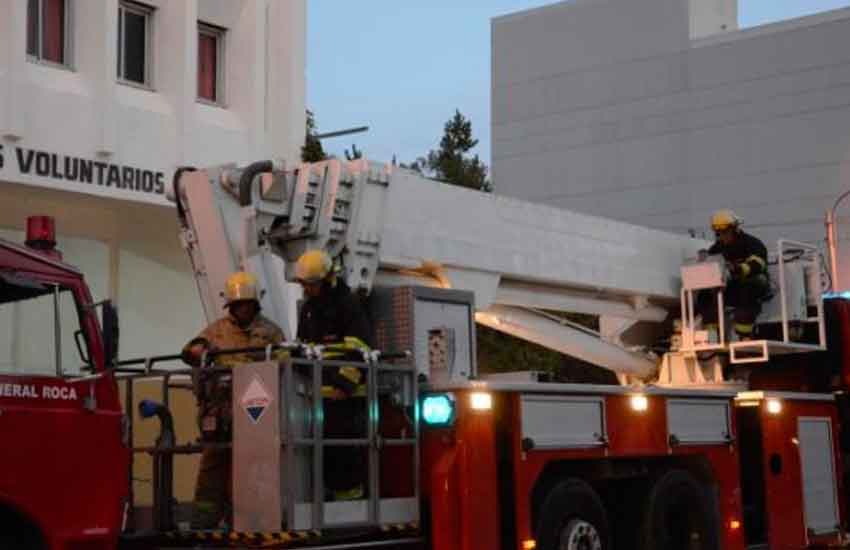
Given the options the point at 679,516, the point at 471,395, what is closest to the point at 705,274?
the point at 679,516

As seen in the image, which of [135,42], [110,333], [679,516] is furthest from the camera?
[135,42]

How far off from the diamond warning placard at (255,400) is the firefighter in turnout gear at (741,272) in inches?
231

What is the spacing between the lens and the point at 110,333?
7418 mm

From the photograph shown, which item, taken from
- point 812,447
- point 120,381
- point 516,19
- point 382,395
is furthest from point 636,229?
point 516,19

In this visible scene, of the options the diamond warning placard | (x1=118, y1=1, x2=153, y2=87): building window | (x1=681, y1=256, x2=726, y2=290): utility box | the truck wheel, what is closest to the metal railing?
the diamond warning placard

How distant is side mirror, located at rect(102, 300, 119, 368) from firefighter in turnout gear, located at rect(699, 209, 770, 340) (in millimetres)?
6551

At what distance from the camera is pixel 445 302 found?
376 inches

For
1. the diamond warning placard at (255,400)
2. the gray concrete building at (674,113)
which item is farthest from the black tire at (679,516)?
the gray concrete building at (674,113)

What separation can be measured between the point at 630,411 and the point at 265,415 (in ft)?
10.8

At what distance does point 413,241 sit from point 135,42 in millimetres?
8371

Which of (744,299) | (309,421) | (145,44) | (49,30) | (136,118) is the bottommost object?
(309,421)

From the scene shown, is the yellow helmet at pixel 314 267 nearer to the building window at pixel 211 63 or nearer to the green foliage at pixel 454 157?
the building window at pixel 211 63

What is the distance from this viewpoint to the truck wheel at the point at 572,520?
9156mm

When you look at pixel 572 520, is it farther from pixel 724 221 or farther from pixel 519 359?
pixel 519 359
